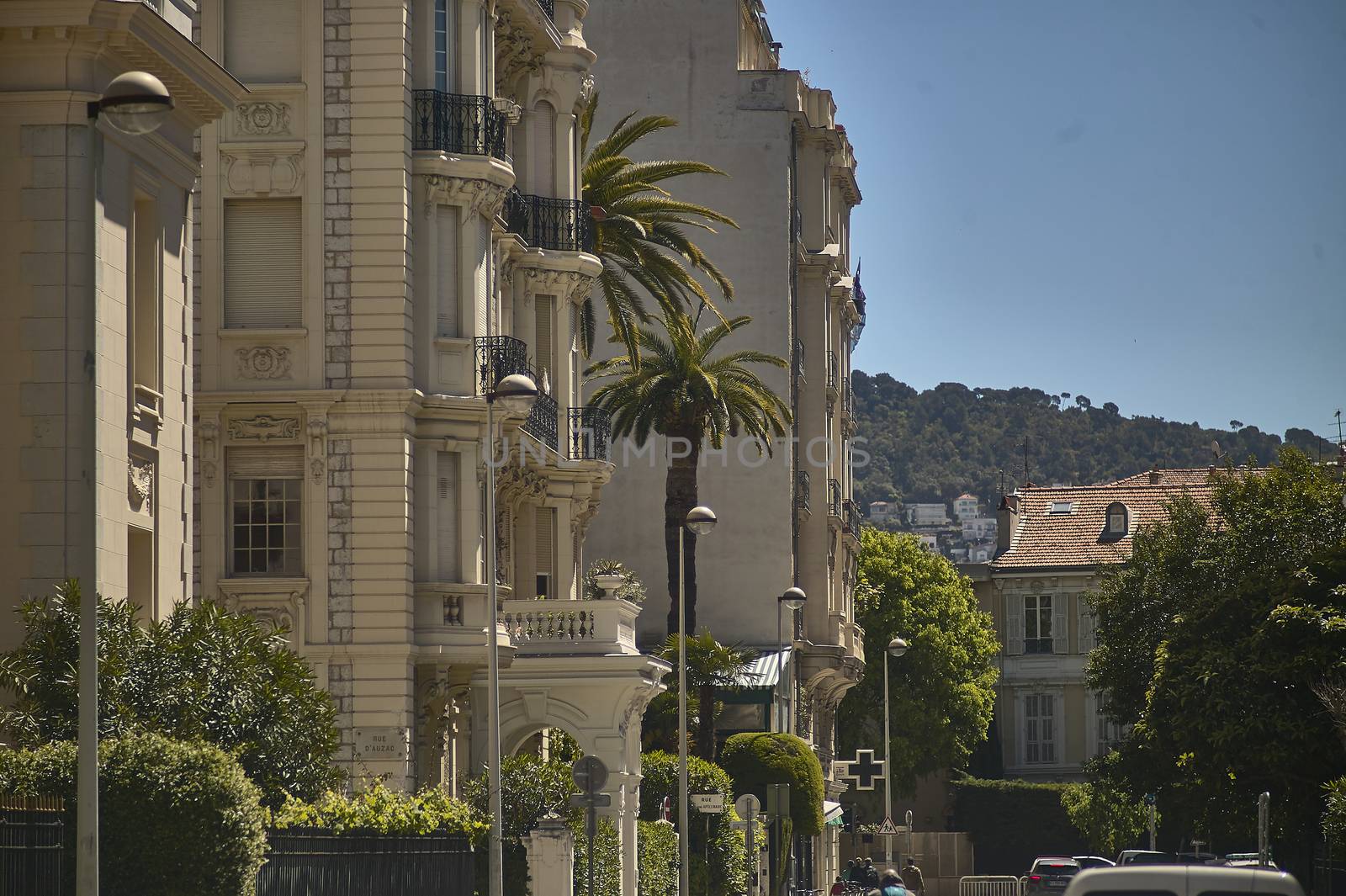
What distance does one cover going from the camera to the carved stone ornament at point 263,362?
38188 millimetres

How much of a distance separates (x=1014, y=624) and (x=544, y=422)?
5352cm

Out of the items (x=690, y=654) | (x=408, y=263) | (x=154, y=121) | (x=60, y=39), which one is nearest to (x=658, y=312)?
(x=690, y=654)

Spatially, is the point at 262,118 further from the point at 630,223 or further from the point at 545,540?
the point at 630,223

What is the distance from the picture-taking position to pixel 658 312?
2579 inches

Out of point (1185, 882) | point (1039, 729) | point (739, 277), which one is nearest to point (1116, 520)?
point (1039, 729)

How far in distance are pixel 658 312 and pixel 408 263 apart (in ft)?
91.6

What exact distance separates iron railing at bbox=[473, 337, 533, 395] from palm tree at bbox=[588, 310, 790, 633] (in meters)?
16.2

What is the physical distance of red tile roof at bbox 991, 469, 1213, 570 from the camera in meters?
94.7

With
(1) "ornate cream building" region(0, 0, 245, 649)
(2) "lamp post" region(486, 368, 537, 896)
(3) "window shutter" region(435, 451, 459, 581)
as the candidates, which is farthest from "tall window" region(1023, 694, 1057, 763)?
(1) "ornate cream building" region(0, 0, 245, 649)

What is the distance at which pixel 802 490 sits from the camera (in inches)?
2692

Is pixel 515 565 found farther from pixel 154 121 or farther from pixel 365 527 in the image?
pixel 154 121

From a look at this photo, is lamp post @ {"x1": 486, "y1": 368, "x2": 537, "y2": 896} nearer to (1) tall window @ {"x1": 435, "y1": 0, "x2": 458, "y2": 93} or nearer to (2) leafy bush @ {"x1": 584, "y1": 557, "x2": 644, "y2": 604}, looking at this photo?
A: (1) tall window @ {"x1": 435, "y1": 0, "x2": 458, "y2": 93}

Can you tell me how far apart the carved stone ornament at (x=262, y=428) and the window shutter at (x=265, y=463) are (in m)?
0.26

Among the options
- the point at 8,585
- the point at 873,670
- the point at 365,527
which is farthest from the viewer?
the point at 873,670
